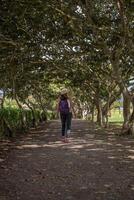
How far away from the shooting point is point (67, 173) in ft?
31.1

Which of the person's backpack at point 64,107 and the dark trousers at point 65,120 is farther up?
the person's backpack at point 64,107

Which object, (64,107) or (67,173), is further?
(64,107)

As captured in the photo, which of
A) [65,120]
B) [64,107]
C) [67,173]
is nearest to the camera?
[67,173]

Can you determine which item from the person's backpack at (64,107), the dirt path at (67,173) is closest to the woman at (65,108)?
the person's backpack at (64,107)

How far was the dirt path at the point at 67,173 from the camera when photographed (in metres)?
7.55

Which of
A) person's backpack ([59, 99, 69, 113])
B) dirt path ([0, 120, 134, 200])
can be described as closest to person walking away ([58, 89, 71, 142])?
person's backpack ([59, 99, 69, 113])

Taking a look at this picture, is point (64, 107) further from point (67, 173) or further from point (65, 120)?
point (67, 173)

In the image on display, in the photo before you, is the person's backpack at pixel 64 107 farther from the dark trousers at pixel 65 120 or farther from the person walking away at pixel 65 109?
the dark trousers at pixel 65 120

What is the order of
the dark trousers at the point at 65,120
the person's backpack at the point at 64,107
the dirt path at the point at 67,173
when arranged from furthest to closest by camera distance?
the dark trousers at the point at 65,120
the person's backpack at the point at 64,107
the dirt path at the point at 67,173

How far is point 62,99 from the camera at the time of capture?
624 inches

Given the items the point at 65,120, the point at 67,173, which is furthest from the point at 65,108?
the point at 67,173

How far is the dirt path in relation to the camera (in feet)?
24.8

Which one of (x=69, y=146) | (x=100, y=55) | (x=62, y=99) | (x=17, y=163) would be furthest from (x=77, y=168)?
(x=100, y=55)

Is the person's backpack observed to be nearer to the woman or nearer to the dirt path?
the woman
